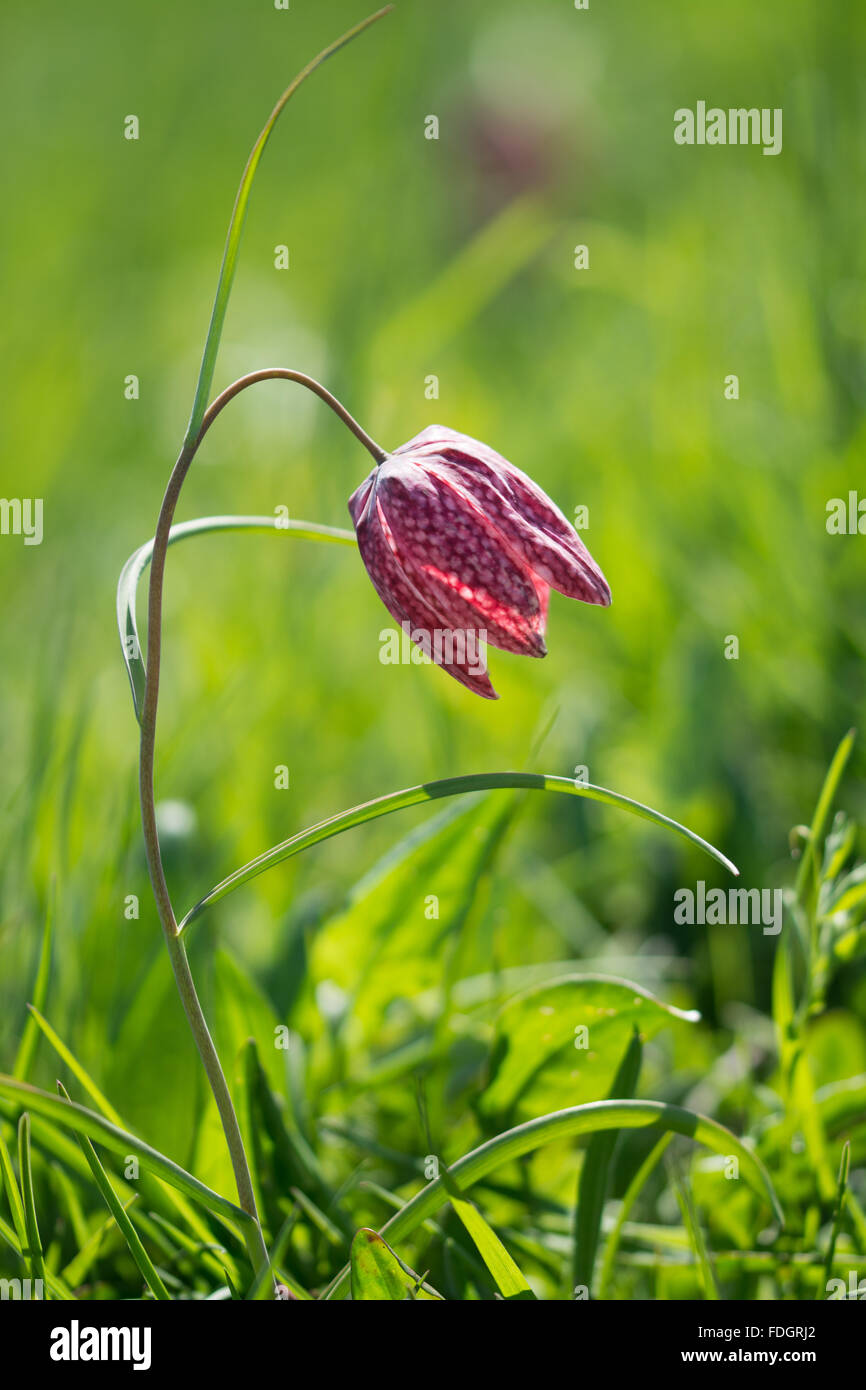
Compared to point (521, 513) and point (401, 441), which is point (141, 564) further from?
point (401, 441)

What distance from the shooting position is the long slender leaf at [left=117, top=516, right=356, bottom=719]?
0.51 metres

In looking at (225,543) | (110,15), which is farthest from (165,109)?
(225,543)

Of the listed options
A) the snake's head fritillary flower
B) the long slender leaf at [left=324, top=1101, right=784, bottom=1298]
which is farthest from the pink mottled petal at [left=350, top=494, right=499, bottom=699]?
the long slender leaf at [left=324, top=1101, right=784, bottom=1298]

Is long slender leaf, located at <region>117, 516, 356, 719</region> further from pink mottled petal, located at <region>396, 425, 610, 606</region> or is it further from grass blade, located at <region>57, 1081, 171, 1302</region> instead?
grass blade, located at <region>57, 1081, 171, 1302</region>

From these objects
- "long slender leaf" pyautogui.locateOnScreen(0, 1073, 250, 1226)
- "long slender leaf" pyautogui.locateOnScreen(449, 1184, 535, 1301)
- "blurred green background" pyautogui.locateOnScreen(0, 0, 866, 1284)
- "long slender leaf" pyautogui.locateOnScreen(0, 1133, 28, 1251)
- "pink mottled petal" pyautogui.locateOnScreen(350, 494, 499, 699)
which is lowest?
"long slender leaf" pyautogui.locateOnScreen(449, 1184, 535, 1301)

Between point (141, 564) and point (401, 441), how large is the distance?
1.17 meters

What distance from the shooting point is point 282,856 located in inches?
19.5

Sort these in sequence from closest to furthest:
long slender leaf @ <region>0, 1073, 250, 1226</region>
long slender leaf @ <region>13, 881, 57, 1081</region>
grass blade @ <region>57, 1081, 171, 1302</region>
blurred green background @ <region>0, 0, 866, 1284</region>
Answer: long slender leaf @ <region>0, 1073, 250, 1226</region>
grass blade @ <region>57, 1081, 171, 1302</region>
long slender leaf @ <region>13, 881, 57, 1081</region>
blurred green background @ <region>0, 0, 866, 1284</region>

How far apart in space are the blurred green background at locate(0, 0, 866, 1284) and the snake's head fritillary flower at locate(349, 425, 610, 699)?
1.10ft

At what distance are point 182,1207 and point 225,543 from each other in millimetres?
1281

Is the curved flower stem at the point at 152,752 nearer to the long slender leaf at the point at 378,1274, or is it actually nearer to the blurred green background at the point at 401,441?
the long slender leaf at the point at 378,1274

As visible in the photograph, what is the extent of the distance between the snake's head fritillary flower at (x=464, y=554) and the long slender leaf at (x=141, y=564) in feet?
0.18

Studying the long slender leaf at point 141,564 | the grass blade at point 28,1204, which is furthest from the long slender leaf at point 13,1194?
the long slender leaf at point 141,564

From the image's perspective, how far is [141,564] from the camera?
55 cm
